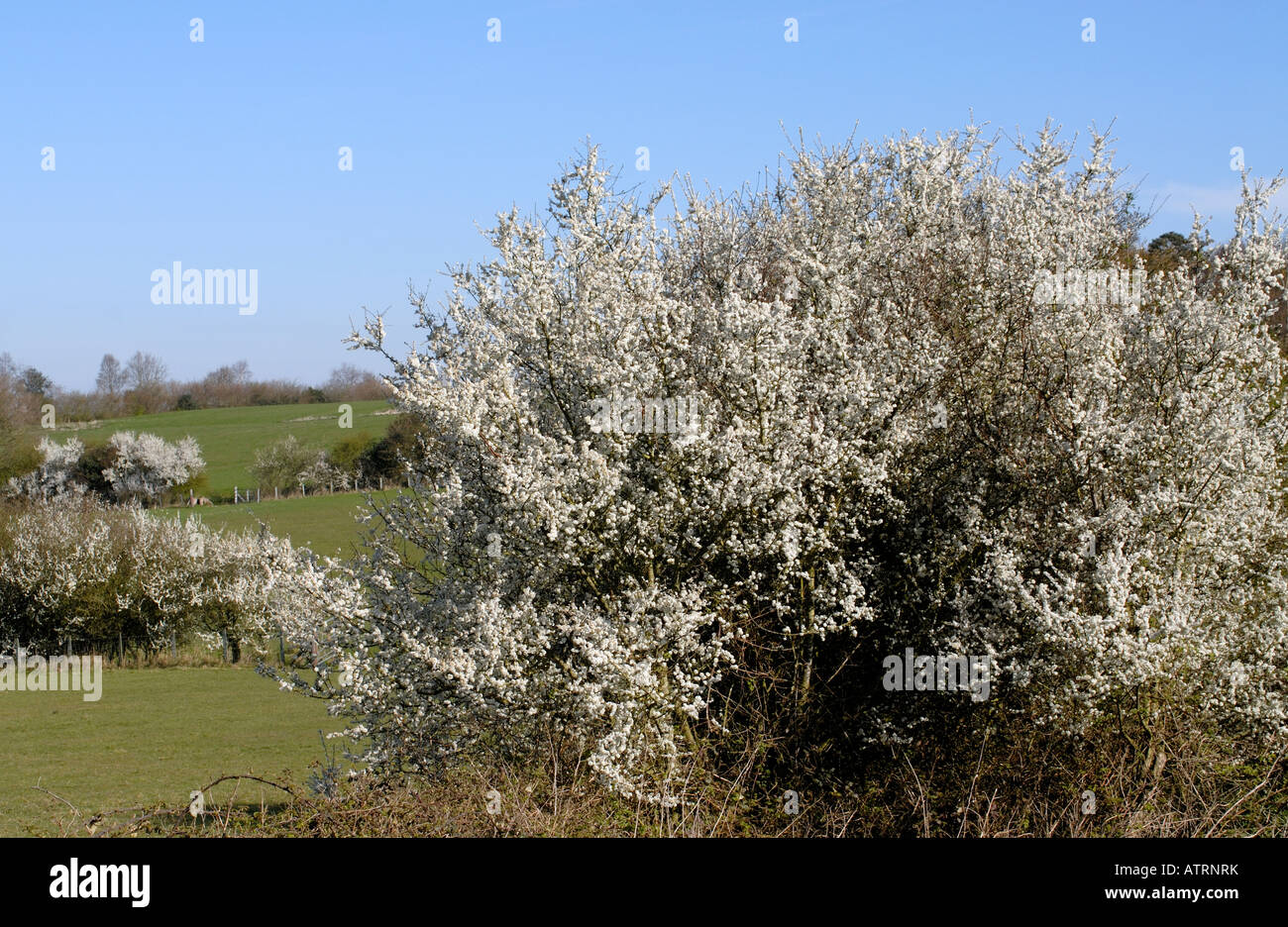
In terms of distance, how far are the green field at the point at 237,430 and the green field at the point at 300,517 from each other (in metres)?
6.53

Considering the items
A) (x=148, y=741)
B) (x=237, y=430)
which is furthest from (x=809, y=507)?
(x=237, y=430)

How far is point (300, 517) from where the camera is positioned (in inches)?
2270

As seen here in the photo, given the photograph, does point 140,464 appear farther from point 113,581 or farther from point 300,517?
point 113,581

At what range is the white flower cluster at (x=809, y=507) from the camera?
737 cm

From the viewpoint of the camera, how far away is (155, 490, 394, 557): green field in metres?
52.2

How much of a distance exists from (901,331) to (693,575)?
316 cm

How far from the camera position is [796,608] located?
27.7 ft

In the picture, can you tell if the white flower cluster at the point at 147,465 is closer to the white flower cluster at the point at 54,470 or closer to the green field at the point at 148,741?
the white flower cluster at the point at 54,470

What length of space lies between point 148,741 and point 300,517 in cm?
3455

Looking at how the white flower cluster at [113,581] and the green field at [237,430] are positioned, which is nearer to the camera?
the white flower cluster at [113,581]

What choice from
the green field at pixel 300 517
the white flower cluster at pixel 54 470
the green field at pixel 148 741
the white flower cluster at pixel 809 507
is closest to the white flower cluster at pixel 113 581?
the green field at pixel 148 741

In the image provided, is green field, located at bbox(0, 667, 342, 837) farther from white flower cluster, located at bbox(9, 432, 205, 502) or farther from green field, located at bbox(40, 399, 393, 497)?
white flower cluster, located at bbox(9, 432, 205, 502)

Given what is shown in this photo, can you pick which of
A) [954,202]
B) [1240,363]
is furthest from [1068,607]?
[954,202]
